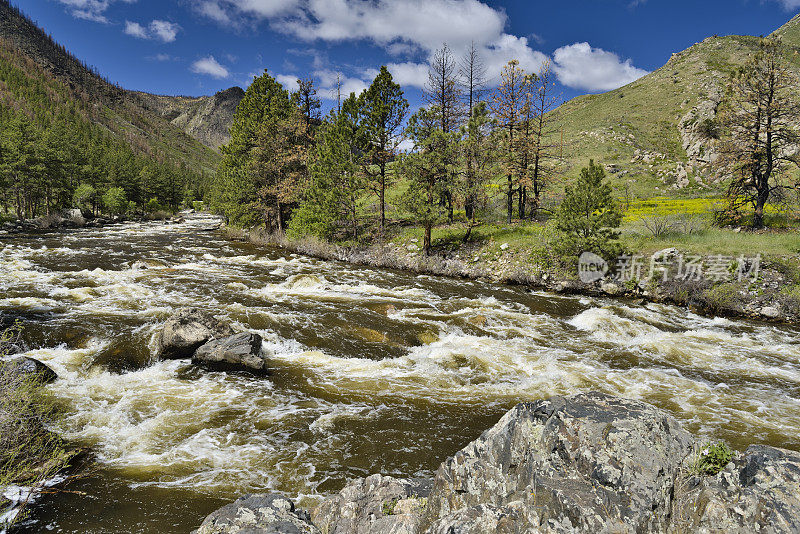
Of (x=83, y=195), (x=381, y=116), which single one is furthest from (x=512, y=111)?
(x=83, y=195)

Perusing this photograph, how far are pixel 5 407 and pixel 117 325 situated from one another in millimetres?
7156

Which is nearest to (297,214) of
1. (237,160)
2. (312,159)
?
(312,159)

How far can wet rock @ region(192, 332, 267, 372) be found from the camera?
33.3 ft

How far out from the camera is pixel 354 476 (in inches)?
251

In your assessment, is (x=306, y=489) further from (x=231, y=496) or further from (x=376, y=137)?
(x=376, y=137)

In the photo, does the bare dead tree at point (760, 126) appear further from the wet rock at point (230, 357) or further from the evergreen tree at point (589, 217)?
the wet rock at point (230, 357)

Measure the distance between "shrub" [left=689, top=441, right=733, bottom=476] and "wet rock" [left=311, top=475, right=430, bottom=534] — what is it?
2741 millimetres

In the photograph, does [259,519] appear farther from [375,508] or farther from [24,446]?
[24,446]

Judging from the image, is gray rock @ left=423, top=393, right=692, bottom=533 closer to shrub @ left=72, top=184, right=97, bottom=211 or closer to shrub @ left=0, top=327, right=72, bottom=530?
shrub @ left=0, top=327, right=72, bottom=530

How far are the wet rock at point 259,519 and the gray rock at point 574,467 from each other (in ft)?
4.95

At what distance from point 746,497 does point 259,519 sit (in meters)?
4.55

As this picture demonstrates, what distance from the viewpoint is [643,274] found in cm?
1986

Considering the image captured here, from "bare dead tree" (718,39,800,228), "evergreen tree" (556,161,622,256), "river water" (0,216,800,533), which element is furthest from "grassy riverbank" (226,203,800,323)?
"bare dead tree" (718,39,800,228)

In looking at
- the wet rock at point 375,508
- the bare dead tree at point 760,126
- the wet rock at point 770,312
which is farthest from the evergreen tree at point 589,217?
the wet rock at point 375,508
